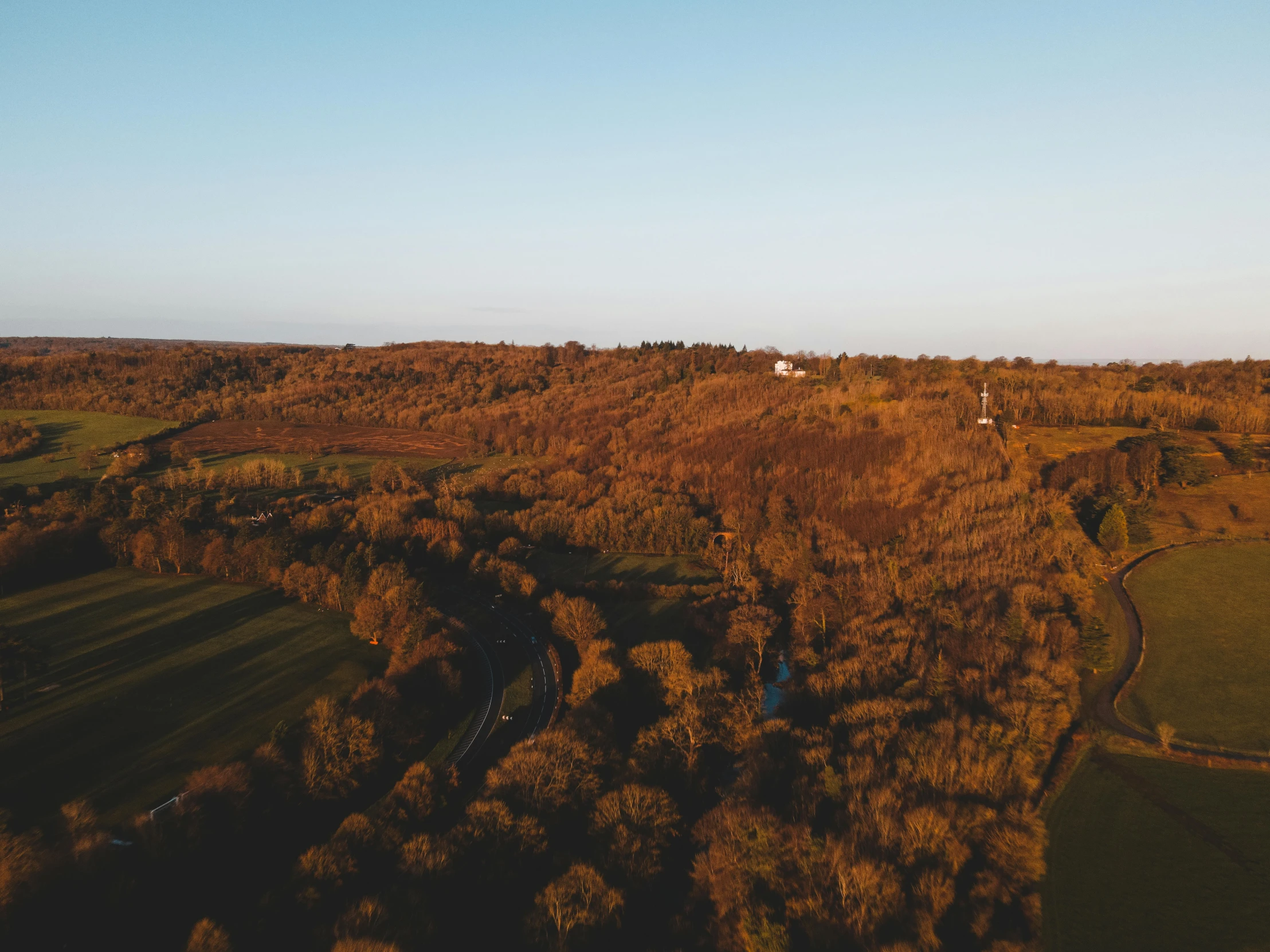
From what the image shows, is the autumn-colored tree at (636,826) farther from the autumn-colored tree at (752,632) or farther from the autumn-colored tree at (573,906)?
the autumn-colored tree at (752,632)

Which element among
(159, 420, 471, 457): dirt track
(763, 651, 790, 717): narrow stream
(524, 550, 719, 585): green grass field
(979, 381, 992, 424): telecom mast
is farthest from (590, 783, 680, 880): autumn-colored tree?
(159, 420, 471, 457): dirt track

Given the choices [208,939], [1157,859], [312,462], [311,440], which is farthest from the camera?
[311,440]

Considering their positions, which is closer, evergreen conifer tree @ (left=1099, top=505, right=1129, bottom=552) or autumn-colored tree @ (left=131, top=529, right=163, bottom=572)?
evergreen conifer tree @ (left=1099, top=505, right=1129, bottom=552)

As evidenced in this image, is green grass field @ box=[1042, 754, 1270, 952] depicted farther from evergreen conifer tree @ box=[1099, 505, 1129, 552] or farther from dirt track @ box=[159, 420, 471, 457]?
dirt track @ box=[159, 420, 471, 457]

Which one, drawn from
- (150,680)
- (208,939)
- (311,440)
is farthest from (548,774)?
(311,440)


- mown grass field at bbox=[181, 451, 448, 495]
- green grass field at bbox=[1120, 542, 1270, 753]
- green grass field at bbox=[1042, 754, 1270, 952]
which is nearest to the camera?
green grass field at bbox=[1042, 754, 1270, 952]

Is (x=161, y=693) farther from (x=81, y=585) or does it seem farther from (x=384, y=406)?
(x=384, y=406)

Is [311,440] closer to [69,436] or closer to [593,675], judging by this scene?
[69,436]

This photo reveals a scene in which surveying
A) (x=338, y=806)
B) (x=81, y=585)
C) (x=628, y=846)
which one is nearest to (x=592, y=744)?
(x=628, y=846)
